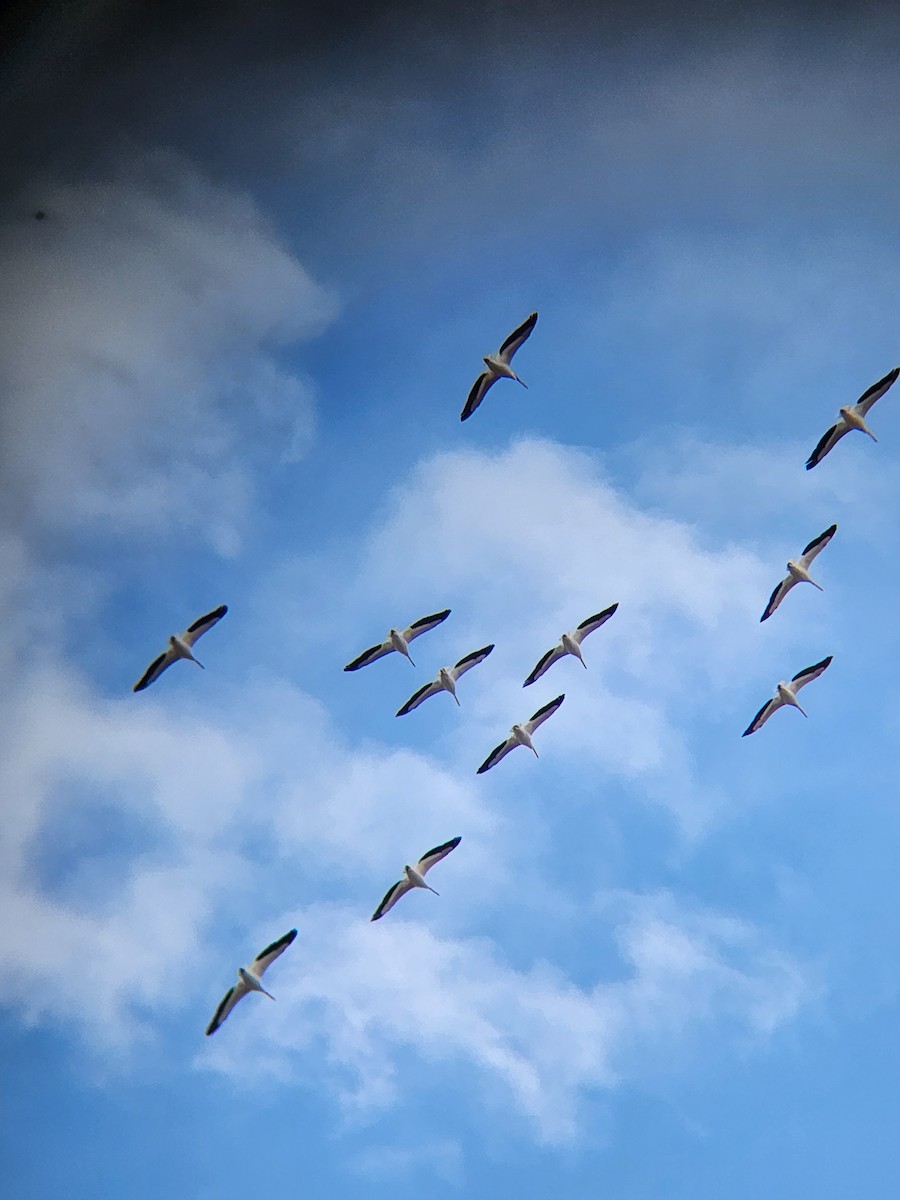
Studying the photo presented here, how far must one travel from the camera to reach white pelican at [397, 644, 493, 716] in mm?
24906

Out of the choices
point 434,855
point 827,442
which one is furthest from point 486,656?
point 827,442

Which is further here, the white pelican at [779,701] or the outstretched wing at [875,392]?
the white pelican at [779,701]

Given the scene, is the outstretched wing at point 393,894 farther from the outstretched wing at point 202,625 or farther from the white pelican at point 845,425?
the white pelican at point 845,425

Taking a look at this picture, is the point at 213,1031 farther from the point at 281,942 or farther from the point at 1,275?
the point at 1,275

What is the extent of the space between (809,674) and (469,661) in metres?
6.91

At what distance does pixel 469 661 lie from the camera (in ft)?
81.8

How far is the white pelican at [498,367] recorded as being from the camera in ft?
72.6

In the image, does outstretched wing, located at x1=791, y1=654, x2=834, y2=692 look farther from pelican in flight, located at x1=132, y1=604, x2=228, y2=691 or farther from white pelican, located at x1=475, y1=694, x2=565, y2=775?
pelican in flight, located at x1=132, y1=604, x2=228, y2=691

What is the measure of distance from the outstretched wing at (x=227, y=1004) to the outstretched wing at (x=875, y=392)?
15.9 m

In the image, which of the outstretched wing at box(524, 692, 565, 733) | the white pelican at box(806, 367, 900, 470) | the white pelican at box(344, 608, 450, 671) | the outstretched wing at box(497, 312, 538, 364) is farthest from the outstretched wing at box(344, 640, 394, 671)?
the white pelican at box(806, 367, 900, 470)

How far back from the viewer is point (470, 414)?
2305 centimetres

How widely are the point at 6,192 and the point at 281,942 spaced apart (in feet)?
50.2

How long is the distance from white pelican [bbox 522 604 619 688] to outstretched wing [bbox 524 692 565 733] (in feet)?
2.02

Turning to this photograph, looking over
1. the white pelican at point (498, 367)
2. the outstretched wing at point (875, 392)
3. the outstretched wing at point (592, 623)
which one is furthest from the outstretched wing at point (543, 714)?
the outstretched wing at point (875, 392)
